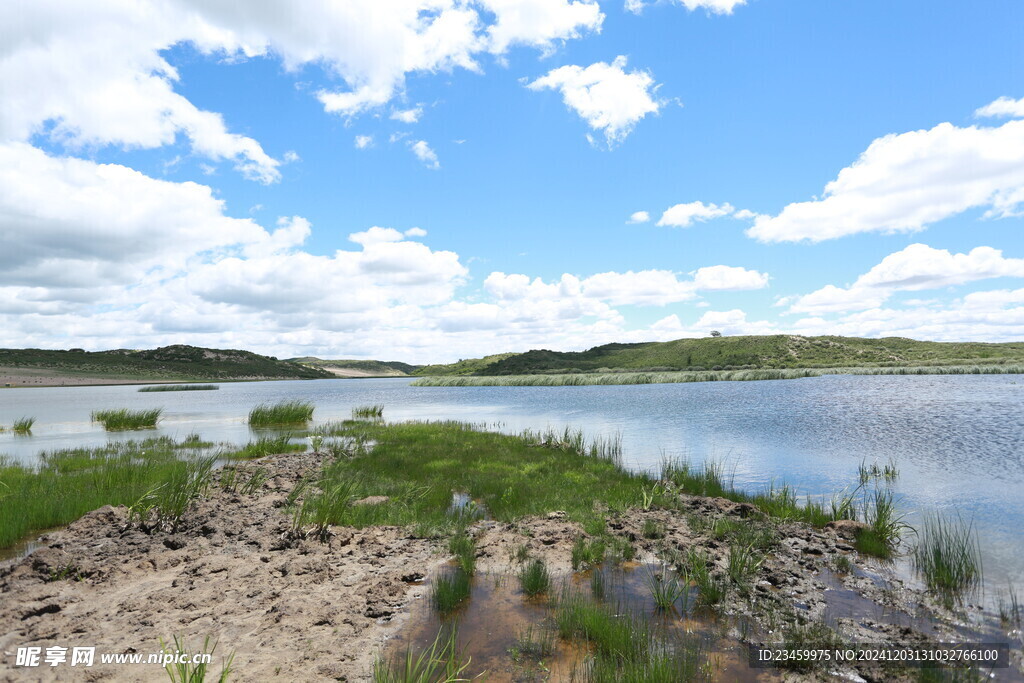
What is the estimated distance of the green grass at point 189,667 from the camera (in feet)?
15.6

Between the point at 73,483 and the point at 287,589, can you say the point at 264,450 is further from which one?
the point at 287,589

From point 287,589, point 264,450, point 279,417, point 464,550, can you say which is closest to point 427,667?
point 287,589

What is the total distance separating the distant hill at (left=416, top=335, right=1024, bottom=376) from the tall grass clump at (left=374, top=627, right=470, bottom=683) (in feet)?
446

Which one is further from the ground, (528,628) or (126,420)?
(528,628)

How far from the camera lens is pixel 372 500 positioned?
14547 millimetres

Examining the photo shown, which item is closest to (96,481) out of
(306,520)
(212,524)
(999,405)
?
(212,524)

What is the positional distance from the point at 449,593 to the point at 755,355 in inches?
6163

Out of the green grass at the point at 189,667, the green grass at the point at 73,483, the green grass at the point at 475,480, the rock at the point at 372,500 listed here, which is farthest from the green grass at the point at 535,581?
the green grass at the point at 73,483

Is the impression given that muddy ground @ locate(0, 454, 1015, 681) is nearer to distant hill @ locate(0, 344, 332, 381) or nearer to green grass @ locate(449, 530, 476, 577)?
green grass @ locate(449, 530, 476, 577)

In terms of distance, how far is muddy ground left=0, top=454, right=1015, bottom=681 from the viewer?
6559 mm

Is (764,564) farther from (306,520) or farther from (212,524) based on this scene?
(212,524)

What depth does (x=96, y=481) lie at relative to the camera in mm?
16125

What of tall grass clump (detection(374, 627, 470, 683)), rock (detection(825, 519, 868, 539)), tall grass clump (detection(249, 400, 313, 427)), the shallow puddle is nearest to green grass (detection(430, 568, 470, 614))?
the shallow puddle

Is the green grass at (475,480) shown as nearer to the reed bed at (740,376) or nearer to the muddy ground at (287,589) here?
the muddy ground at (287,589)
